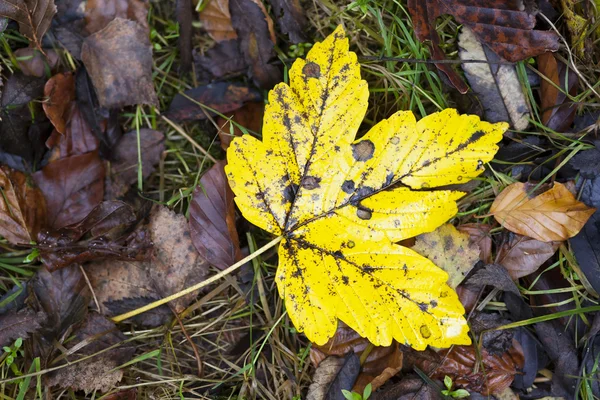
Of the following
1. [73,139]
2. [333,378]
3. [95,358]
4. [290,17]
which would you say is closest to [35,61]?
[73,139]

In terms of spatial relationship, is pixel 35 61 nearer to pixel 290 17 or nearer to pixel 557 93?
pixel 290 17

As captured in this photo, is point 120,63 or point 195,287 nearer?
point 195,287

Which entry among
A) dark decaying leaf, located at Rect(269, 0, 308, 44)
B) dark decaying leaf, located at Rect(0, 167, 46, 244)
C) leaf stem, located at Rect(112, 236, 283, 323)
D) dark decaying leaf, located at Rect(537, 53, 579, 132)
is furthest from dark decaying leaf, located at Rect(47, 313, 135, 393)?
dark decaying leaf, located at Rect(537, 53, 579, 132)

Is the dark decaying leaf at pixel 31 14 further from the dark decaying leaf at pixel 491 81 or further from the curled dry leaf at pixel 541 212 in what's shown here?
the curled dry leaf at pixel 541 212

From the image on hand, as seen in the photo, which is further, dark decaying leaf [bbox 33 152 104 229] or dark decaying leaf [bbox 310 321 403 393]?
dark decaying leaf [bbox 33 152 104 229]

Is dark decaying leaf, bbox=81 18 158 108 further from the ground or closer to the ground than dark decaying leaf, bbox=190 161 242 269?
further from the ground

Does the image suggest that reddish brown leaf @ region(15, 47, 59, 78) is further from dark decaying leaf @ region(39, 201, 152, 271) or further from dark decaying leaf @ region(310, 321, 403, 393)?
dark decaying leaf @ region(310, 321, 403, 393)
